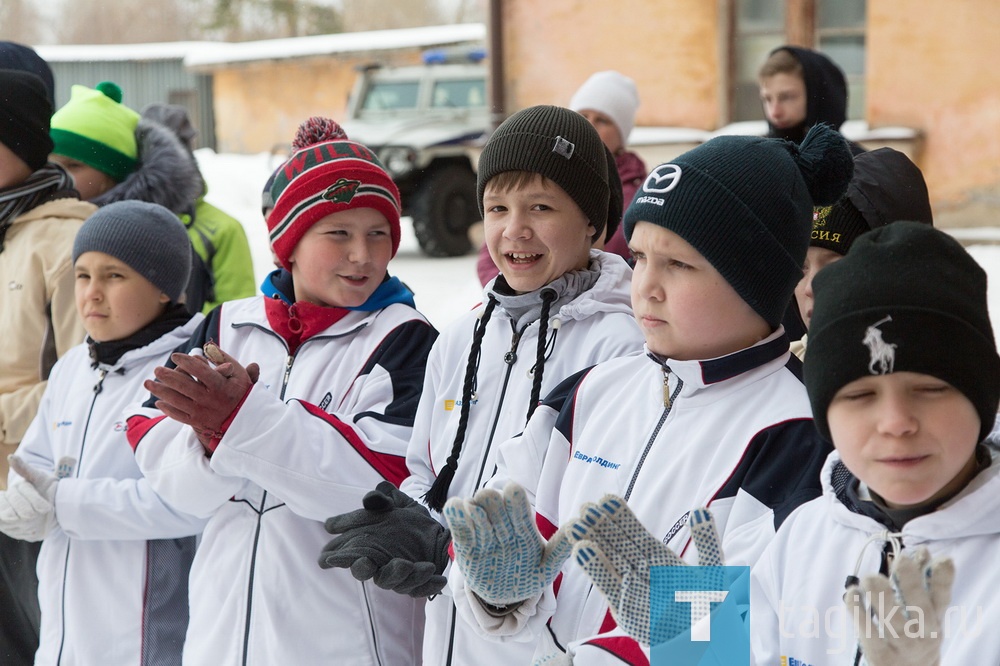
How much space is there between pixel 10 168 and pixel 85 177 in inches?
22.5

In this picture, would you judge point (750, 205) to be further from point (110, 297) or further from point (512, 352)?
point (110, 297)

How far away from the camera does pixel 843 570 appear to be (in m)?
1.48

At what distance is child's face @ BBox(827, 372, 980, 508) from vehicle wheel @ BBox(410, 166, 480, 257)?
11.0m

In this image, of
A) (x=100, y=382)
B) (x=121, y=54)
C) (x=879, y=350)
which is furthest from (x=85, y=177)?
(x=121, y=54)

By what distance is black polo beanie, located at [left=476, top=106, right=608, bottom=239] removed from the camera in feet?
7.52

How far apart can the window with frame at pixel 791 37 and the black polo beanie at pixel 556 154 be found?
24.8ft

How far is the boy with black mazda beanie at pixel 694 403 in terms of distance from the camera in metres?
1.66

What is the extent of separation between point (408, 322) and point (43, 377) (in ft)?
4.50

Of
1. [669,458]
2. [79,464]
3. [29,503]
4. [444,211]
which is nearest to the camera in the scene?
[669,458]

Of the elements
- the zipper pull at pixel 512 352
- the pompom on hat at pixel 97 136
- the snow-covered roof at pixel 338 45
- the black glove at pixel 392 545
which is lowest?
the black glove at pixel 392 545

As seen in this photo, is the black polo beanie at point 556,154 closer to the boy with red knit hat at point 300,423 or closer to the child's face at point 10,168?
the boy with red knit hat at point 300,423

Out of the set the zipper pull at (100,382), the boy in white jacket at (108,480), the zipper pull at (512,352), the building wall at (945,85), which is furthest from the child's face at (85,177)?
the building wall at (945,85)

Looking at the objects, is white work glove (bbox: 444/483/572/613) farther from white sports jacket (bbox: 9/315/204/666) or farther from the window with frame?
the window with frame

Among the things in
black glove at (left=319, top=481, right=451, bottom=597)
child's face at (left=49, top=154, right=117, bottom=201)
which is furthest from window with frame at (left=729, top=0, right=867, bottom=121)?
black glove at (left=319, top=481, right=451, bottom=597)
